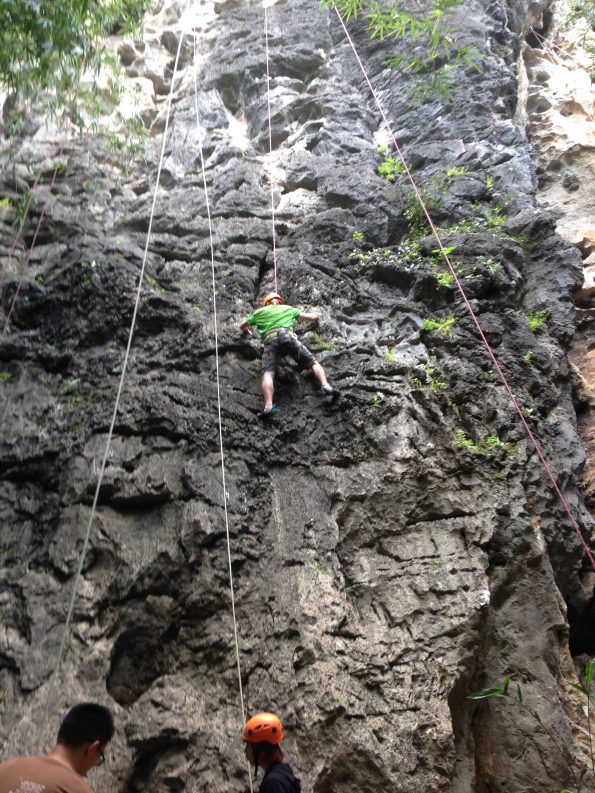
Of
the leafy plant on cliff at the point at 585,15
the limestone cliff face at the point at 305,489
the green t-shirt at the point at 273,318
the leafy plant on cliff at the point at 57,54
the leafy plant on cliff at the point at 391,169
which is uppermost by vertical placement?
the leafy plant on cliff at the point at 585,15

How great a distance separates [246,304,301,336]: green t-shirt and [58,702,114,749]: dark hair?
3426 mm

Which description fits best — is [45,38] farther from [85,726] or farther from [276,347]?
[85,726]

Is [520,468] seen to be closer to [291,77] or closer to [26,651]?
[26,651]

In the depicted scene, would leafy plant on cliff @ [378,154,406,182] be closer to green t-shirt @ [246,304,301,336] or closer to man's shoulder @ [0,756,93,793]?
green t-shirt @ [246,304,301,336]

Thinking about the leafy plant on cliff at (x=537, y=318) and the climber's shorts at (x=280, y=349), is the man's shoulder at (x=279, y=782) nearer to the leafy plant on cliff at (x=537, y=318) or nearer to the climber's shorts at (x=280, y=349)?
the climber's shorts at (x=280, y=349)

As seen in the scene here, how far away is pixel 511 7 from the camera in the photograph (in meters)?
10.1

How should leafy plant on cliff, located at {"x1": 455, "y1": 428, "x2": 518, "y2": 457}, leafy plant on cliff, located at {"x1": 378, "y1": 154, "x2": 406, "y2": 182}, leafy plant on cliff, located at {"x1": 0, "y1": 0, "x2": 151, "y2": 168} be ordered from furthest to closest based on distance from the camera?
leafy plant on cliff, located at {"x1": 378, "y1": 154, "x2": 406, "y2": 182}, leafy plant on cliff, located at {"x1": 0, "y1": 0, "x2": 151, "y2": 168}, leafy plant on cliff, located at {"x1": 455, "y1": 428, "x2": 518, "y2": 457}

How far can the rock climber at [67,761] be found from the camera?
202cm

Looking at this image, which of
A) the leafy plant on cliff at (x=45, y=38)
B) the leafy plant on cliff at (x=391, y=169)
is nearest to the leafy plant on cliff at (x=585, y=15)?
the leafy plant on cliff at (x=391, y=169)

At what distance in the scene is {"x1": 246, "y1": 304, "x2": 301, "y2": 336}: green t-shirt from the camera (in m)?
5.21

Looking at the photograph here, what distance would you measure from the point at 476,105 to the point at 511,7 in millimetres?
3659

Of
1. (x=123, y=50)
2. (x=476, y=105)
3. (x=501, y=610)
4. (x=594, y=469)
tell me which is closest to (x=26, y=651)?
(x=501, y=610)

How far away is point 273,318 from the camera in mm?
5254

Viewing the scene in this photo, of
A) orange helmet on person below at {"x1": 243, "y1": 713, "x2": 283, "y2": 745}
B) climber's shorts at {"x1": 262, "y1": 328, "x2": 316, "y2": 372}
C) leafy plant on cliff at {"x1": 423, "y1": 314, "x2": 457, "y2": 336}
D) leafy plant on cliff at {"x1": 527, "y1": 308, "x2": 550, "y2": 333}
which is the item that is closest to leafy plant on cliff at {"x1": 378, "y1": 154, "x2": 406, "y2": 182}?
leafy plant on cliff at {"x1": 527, "y1": 308, "x2": 550, "y2": 333}
